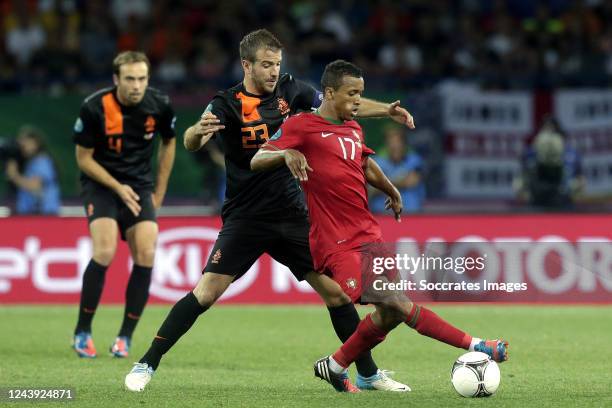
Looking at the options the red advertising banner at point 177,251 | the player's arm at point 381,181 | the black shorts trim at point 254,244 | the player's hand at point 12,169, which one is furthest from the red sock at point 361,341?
the player's hand at point 12,169

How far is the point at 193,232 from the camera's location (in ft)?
42.0

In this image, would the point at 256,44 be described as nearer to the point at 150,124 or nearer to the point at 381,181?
the point at 381,181

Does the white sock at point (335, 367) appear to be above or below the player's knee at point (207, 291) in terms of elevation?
below

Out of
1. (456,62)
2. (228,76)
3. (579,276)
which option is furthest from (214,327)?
(456,62)

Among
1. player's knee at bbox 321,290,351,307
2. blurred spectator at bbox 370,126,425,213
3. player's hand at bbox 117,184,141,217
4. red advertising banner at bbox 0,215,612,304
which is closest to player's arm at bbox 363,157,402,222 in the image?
player's knee at bbox 321,290,351,307

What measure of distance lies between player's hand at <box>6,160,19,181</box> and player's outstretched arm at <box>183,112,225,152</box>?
8.30 metres

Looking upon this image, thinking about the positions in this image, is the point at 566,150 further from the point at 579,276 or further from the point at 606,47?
the point at 579,276

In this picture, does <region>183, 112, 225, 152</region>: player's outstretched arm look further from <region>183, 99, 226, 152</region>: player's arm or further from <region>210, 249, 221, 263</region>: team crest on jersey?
<region>210, 249, 221, 263</region>: team crest on jersey

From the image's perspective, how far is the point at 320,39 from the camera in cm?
1661

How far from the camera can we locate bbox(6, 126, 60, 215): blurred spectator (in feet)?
47.7

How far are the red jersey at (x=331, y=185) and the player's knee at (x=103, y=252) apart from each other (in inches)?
106

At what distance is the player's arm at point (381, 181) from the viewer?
693cm

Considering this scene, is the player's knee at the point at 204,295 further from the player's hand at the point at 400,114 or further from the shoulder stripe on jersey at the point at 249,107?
the player's hand at the point at 400,114

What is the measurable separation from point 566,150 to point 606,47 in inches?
93.1
